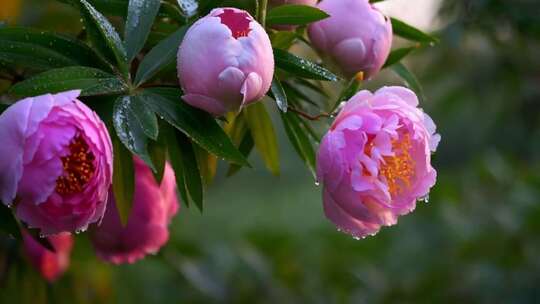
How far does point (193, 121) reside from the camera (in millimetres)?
735

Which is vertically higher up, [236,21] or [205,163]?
[236,21]

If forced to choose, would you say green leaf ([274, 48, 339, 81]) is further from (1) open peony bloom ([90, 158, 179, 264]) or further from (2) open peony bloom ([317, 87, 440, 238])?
(1) open peony bloom ([90, 158, 179, 264])

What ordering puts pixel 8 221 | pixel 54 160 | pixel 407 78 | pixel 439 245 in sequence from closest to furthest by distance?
pixel 54 160 < pixel 8 221 < pixel 407 78 < pixel 439 245

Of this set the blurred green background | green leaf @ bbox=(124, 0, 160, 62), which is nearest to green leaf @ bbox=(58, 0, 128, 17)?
green leaf @ bbox=(124, 0, 160, 62)

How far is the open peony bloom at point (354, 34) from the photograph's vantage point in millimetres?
841

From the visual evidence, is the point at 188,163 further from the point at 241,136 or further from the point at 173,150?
the point at 241,136

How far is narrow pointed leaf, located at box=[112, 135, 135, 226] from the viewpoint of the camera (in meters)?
0.80

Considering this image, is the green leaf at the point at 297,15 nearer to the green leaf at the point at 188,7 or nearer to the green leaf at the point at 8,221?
the green leaf at the point at 188,7

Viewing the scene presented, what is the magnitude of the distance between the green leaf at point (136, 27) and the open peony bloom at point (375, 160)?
A: 174 millimetres

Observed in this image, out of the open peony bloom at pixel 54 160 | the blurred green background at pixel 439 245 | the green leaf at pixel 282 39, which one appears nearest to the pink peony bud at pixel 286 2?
the green leaf at pixel 282 39

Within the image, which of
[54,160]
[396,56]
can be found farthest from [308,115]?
[54,160]

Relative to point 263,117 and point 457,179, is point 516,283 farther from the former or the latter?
point 263,117

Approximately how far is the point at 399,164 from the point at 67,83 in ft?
0.89

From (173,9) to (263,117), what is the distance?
6.7 inches
